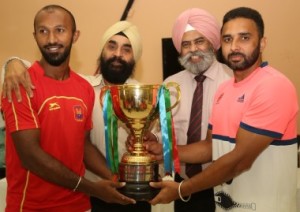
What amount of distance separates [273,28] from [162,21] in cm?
86

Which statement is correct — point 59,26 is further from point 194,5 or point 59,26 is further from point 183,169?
point 194,5

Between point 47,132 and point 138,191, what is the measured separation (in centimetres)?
42

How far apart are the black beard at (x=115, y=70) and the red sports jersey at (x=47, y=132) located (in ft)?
1.62

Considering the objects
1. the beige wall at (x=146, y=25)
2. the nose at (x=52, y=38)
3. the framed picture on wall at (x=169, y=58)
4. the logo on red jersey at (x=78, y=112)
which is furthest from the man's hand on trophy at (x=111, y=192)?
the beige wall at (x=146, y=25)

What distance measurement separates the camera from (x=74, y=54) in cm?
303

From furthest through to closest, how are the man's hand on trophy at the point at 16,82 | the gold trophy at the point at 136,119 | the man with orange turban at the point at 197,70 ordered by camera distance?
the man with orange turban at the point at 197,70, the gold trophy at the point at 136,119, the man's hand on trophy at the point at 16,82

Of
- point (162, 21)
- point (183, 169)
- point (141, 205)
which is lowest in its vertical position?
point (141, 205)

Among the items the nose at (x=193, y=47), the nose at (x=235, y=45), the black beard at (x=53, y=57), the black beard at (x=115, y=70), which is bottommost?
the black beard at (x=115, y=70)

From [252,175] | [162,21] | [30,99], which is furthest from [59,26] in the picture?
[162,21]

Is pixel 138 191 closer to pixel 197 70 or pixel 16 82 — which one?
pixel 16 82

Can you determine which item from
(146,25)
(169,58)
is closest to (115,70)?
(169,58)

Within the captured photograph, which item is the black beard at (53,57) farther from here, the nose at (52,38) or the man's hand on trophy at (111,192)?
the man's hand on trophy at (111,192)

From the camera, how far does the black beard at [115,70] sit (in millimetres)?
1981

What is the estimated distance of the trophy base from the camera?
4.77 ft
